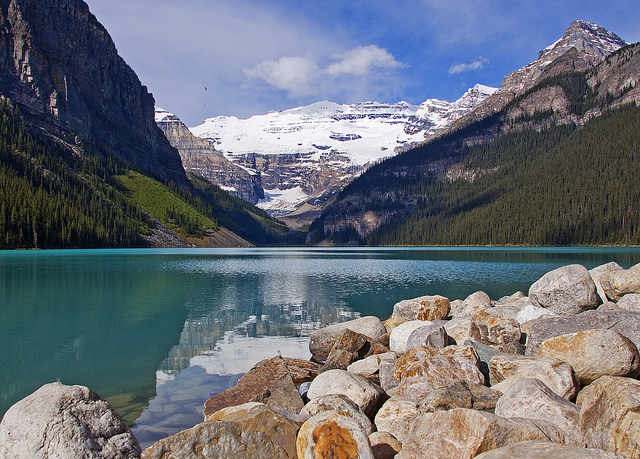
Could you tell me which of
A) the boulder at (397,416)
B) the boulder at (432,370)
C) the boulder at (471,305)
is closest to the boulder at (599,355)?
the boulder at (432,370)

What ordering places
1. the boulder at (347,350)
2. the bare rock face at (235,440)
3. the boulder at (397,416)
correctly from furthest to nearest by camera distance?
1. the boulder at (347,350)
2. the boulder at (397,416)
3. the bare rock face at (235,440)

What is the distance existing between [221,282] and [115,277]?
611 inches

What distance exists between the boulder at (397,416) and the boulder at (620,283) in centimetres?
1444

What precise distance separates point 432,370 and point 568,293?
915cm

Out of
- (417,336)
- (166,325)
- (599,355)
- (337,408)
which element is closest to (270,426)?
(337,408)

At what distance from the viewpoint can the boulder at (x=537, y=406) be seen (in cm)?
1051

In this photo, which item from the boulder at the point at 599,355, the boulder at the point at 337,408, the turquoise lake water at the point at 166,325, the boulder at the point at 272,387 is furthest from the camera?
the turquoise lake water at the point at 166,325

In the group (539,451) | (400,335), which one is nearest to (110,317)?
(400,335)

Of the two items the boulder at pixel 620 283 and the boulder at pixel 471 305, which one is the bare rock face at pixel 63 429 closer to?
the boulder at pixel 471 305

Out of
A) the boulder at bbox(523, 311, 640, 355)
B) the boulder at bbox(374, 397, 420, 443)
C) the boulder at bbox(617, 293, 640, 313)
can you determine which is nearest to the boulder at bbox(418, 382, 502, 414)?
the boulder at bbox(374, 397, 420, 443)

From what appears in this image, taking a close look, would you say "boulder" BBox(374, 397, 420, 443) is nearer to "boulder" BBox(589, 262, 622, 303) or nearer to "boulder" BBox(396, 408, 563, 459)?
"boulder" BBox(396, 408, 563, 459)

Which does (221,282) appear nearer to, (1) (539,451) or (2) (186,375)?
(2) (186,375)

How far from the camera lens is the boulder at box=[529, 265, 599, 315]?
20.9 meters

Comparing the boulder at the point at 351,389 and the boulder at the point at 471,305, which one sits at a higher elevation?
the boulder at the point at 471,305
